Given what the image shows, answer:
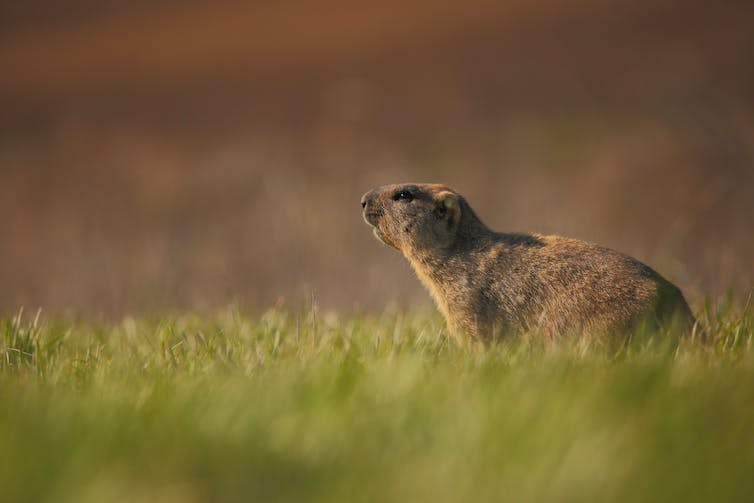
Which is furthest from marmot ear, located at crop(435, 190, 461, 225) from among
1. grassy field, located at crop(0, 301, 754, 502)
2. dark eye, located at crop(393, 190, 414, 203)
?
grassy field, located at crop(0, 301, 754, 502)

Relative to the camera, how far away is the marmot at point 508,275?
4.46m

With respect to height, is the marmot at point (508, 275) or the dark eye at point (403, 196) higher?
the dark eye at point (403, 196)

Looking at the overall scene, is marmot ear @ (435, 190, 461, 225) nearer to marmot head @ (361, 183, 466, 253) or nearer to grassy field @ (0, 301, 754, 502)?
marmot head @ (361, 183, 466, 253)

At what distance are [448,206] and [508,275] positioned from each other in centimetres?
67

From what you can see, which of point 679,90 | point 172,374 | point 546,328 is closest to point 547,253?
point 546,328

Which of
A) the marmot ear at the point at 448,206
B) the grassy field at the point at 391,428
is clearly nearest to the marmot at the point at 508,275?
the marmot ear at the point at 448,206

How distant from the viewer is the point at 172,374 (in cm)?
360

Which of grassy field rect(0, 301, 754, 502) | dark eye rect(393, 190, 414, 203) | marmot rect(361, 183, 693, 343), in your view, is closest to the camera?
grassy field rect(0, 301, 754, 502)

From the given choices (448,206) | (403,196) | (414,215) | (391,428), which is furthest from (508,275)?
(391,428)

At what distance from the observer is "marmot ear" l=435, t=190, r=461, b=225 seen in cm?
534

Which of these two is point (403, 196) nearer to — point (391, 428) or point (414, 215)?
point (414, 215)

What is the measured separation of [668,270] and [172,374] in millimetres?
4388

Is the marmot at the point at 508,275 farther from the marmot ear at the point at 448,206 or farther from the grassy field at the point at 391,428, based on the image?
the grassy field at the point at 391,428

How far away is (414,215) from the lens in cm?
538
